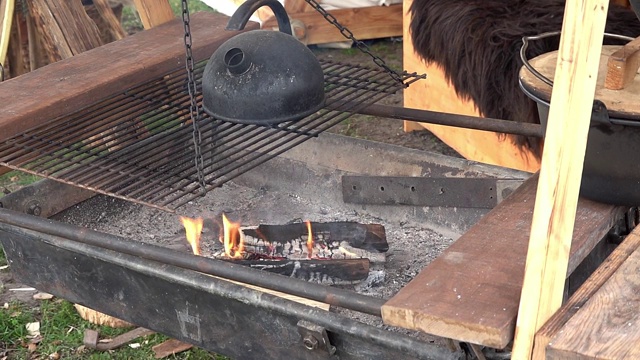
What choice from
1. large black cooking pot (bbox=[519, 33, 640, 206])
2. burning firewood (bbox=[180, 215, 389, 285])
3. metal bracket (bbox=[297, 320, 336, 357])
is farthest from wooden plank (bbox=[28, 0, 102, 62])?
large black cooking pot (bbox=[519, 33, 640, 206])

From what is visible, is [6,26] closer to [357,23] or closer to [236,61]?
[236,61]

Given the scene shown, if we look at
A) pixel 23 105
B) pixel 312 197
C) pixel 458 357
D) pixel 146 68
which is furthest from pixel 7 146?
pixel 458 357

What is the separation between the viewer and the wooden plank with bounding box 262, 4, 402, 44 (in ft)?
19.9

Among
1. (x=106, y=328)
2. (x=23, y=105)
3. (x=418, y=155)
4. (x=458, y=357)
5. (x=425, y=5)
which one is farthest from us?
(x=425, y=5)

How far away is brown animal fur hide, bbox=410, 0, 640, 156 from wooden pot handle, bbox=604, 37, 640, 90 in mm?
1275

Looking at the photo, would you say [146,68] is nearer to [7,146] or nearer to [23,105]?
[23,105]

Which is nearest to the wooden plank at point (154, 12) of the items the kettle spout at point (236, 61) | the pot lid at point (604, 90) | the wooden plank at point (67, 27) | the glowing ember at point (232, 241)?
the wooden plank at point (67, 27)

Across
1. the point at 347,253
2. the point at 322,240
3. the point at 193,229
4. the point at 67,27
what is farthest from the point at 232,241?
the point at 67,27

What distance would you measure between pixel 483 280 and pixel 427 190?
1128 millimetres

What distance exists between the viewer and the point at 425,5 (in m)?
4.29

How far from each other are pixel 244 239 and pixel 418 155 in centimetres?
70

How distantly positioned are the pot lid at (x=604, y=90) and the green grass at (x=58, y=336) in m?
1.53

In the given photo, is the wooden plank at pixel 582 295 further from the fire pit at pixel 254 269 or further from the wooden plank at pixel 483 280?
the fire pit at pixel 254 269

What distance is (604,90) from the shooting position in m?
2.13
